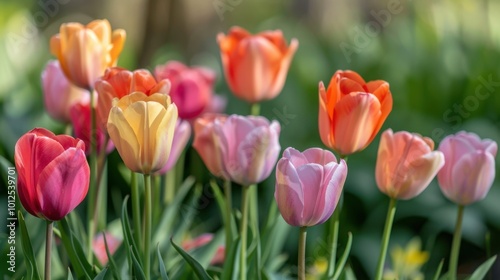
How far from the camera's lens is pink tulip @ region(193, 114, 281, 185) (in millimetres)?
1423

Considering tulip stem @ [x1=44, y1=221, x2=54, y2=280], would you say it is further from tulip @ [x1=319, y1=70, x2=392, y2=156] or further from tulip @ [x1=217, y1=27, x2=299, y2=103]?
tulip @ [x1=217, y1=27, x2=299, y2=103]

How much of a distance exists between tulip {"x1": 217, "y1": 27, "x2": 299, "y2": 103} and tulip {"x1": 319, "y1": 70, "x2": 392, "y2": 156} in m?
0.42

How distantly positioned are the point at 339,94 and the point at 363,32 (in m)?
2.42

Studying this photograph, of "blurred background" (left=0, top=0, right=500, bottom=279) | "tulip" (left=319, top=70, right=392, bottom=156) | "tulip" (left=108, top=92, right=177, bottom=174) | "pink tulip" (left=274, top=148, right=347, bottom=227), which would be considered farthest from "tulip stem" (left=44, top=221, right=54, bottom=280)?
"blurred background" (left=0, top=0, right=500, bottom=279)

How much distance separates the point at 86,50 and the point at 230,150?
301 millimetres

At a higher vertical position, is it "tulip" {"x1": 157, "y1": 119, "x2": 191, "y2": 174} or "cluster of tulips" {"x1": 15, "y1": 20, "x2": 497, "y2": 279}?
"cluster of tulips" {"x1": 15, "y1": 20, "x2": 497, "y2": 279}

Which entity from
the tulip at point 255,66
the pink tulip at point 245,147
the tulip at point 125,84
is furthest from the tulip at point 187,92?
the tulip at point 125,84

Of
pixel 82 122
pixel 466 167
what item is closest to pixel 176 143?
pixel 82 122

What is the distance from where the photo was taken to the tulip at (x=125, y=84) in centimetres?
131

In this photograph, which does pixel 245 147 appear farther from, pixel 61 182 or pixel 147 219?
pixel 61 182

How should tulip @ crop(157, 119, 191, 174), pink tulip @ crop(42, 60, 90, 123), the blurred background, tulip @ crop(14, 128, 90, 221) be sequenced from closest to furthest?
tulip @ crop(14, 128, 90, 221) < tulip @ crop(157, 119, 191, 174) < pink tulip @ crop(42, 60, 90, 123) < the blurred background

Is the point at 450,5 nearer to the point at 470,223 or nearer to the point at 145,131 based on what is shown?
the point at 470,223

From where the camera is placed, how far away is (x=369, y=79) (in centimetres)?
321

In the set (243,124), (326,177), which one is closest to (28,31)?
(243,124)
